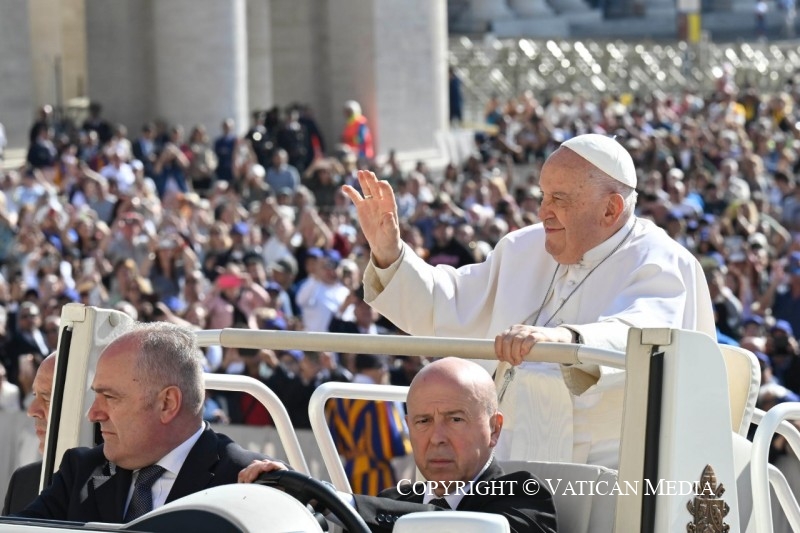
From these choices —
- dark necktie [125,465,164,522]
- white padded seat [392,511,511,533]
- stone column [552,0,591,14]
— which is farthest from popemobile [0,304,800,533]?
stone column [552,0,591,14]

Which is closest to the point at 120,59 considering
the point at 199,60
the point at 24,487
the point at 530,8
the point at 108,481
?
the point at 199,60

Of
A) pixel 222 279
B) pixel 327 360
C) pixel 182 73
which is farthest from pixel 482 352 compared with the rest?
pixel 182 73

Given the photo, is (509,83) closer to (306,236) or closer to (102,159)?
(102,159)

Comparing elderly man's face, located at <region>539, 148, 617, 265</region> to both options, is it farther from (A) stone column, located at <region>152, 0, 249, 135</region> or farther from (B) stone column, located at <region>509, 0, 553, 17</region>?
(B) stone column, located at <region>509, 0, 553, 17</region>

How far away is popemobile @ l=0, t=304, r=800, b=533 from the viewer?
373 centimetres

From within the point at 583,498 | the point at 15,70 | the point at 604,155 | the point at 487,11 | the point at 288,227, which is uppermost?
the point at 487,11

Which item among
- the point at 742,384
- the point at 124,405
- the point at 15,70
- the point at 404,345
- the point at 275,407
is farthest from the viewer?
the point at 15,70

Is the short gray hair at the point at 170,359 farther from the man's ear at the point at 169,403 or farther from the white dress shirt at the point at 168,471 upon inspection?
the white dress shirt at the point at 168,471

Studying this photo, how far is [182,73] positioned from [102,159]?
5.81 meters

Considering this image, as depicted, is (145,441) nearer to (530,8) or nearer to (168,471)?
(168,471)

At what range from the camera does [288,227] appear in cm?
1817

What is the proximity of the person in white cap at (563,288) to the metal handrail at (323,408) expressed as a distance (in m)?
0.25

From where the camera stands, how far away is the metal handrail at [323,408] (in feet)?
19.7

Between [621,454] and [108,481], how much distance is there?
134 centimetres
